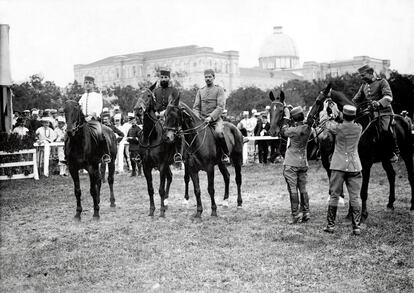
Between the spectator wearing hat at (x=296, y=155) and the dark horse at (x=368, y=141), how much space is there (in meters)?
0.31

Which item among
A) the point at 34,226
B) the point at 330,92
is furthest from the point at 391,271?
the point at 34,226

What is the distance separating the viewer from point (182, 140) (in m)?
10.8

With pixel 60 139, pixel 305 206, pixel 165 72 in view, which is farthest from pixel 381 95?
pixel 60 139

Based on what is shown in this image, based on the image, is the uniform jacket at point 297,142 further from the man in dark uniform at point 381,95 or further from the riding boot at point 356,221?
the man in dark uniform at point 381,95

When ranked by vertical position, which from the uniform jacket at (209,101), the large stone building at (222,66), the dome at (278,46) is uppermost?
the dome at (278,46)

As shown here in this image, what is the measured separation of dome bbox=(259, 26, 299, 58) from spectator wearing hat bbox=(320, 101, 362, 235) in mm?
142596

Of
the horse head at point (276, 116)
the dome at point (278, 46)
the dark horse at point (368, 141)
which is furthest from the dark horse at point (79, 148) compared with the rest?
the dome at point (278, 46)

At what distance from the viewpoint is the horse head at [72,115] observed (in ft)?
33.6

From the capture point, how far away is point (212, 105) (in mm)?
11562

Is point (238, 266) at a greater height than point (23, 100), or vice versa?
point (23, 100)

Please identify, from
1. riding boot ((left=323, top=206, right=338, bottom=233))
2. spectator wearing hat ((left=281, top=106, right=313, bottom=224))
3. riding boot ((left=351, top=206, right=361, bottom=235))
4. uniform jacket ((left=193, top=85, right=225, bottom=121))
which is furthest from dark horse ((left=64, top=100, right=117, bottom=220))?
riding boot ((left=351, top=206, right=361, bottom=235))

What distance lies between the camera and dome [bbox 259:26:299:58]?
5842 inches

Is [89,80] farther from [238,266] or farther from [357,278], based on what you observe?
[357,278]

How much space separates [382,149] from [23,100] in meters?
49.6
